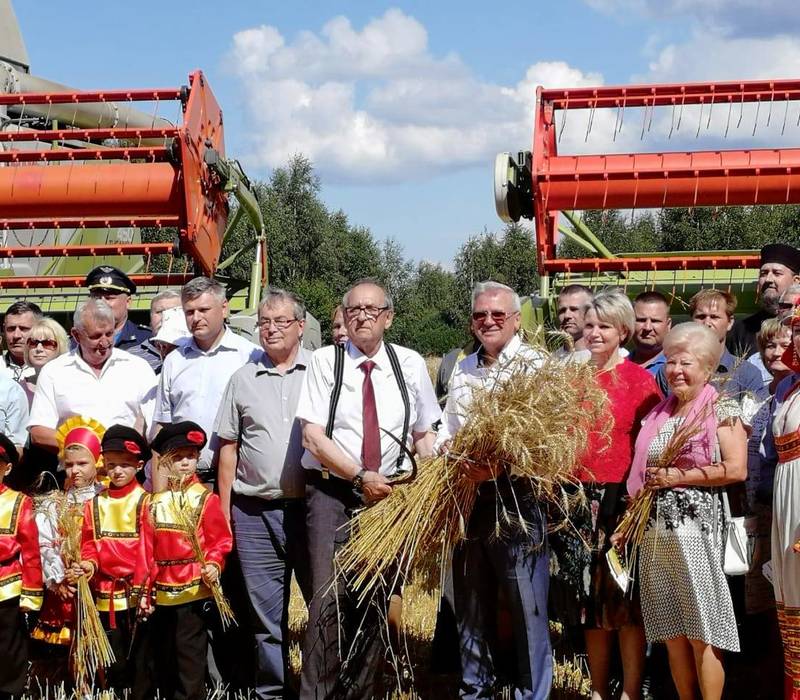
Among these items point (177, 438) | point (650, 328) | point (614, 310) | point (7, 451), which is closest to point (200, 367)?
point (177, 438)

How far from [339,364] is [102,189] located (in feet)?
10.6

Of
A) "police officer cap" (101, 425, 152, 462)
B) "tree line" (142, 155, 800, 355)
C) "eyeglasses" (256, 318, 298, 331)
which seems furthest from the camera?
"tree line" (142, 155, 800, 355)

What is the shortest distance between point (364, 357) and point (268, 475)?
74 cm

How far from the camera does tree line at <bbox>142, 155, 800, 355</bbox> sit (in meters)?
33.9

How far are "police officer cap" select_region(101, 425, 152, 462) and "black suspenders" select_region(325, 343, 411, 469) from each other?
0.91 m

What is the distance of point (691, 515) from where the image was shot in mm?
4633

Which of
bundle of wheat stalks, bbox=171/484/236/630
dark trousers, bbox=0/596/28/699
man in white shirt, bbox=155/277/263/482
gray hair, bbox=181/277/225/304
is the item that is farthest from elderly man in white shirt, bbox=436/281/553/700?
dark trousers, bbox=0/596/28/699

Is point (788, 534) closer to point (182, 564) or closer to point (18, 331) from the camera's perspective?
point (182, 564)

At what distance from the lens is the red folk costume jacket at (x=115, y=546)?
16.7ft

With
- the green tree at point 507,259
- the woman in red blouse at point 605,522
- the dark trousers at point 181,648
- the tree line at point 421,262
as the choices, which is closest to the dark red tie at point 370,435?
the woman in red blouse at point 605,522

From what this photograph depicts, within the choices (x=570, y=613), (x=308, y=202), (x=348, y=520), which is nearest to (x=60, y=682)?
(x=348, y=520)

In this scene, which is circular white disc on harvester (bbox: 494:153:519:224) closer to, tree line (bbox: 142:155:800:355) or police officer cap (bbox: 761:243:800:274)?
police officer cap (bbox: 761:243:800:274)

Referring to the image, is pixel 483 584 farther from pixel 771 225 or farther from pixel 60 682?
pixel 771 225

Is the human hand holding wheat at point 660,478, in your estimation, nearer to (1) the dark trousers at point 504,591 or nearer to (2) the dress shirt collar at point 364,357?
(1) the dark trousers at point 504,591
